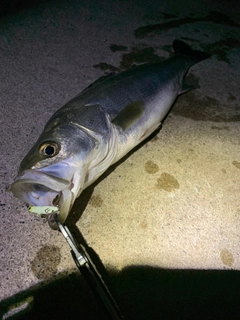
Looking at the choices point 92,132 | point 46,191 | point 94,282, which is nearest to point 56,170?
point 46,191

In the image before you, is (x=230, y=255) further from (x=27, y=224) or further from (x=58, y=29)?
(x=58, y=29)

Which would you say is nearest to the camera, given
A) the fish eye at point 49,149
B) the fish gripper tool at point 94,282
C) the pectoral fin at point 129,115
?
the fish gripper tool at point 94,282

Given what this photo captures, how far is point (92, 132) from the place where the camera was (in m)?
1.93

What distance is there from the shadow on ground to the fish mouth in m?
0.58

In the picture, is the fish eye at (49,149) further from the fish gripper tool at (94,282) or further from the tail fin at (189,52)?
the tail fin at (189,52)

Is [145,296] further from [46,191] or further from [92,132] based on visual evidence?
[92,132]

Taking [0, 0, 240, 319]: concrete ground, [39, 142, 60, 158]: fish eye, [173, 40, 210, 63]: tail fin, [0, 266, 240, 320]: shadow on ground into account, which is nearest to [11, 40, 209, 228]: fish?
[39, 142, 60, 158]: fish eye

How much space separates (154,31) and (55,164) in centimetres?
385

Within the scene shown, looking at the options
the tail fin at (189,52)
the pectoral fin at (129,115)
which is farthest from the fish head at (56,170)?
the tail fin at (189,52)

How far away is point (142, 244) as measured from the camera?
1970 millimetres

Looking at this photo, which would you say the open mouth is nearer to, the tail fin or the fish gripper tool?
the fish gripper tool

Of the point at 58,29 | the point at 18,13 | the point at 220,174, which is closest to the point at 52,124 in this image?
the point at 220,174

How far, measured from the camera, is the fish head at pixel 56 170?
1.49 m

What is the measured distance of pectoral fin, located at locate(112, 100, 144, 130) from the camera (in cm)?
215
